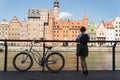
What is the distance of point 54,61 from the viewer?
10727mm

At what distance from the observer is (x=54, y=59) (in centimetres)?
1078

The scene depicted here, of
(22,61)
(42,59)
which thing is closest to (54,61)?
(42,59)

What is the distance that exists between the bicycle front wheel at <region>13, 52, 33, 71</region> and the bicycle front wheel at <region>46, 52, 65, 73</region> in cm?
62

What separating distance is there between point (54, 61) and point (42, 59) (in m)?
0.42

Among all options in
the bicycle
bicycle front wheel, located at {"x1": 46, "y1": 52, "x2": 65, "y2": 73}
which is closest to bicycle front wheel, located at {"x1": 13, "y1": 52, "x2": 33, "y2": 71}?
the bicycle

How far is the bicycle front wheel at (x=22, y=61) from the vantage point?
10.7m

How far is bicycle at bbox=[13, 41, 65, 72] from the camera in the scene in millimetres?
10680

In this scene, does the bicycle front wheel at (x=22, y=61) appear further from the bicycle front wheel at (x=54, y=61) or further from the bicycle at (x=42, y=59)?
the bicycle front wheel at (x=54, y=61)

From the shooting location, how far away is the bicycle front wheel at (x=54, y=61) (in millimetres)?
10688

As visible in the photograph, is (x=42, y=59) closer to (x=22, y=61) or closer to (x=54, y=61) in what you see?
(x=54, y=61)

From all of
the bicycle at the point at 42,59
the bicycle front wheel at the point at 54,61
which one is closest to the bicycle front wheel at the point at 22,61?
the bicycle at the point at 42,59

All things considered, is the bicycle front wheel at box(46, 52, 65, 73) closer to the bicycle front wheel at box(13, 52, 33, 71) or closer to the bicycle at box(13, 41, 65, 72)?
the bicycle at box(13, 41, 65, 72)

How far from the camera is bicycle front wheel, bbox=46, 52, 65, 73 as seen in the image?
1069cm

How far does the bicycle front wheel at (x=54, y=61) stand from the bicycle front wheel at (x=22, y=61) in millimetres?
619
